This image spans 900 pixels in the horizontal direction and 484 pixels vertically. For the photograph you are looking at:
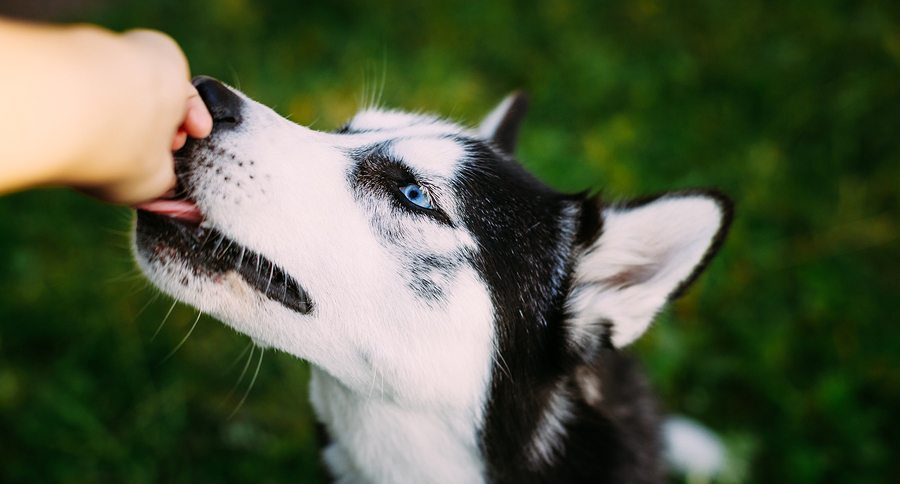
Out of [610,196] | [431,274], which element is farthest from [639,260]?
[610,196]

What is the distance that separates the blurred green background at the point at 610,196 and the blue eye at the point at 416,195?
1214 mm

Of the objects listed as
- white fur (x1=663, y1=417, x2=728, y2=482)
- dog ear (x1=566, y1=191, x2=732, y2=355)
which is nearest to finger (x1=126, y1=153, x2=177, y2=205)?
dog ear (x1=566, y1=191, x2=732, y2=355)

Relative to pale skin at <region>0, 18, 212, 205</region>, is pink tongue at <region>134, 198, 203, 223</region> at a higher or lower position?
lower

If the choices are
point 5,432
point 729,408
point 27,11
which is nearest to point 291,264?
point 5,432

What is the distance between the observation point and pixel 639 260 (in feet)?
7.24

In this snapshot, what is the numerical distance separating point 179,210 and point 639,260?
4.42 ft

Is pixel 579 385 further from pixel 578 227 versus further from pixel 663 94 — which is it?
pixel 663 94

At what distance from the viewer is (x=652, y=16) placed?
5.60 m

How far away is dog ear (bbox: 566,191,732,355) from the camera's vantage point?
2051 millimetres

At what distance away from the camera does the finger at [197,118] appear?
181 cm

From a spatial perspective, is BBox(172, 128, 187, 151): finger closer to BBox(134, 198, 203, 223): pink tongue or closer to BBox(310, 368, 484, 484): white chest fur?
BBox(134, 198, 203, 223): pink tongue

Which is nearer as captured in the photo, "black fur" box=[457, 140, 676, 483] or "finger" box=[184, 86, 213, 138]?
"finger" box=[184, 86, 213, 138]

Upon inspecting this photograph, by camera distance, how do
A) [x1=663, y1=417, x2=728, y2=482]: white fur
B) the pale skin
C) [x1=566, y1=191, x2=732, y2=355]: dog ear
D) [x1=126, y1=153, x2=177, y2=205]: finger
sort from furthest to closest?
[x1=663, y1=417, x2=728, y2=482]: white fur
[x1=566, y1=191, x2=732, y2=355]: dog ear
[x1=126, y1=153, x2=177, y2=205]: finger
the pale skin

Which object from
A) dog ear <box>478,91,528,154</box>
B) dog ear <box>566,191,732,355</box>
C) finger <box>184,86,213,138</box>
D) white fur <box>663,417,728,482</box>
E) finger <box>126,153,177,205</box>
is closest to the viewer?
finger <box>126,153,177,205</box>
